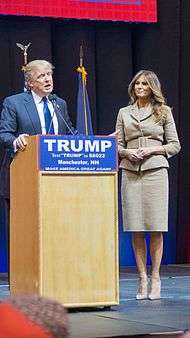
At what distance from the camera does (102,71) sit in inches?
303

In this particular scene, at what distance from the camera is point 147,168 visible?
4.53 metres

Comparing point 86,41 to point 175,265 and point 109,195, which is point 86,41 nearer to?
point 175,265

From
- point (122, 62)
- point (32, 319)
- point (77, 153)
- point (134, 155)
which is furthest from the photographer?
point (122, 62)

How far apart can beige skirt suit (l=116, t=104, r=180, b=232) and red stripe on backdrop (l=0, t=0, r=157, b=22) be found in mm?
2733

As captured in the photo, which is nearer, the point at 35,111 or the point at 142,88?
the point at 35,111

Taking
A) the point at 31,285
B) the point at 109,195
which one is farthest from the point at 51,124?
the point at 31,285

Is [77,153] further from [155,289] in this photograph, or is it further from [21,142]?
[155,289]

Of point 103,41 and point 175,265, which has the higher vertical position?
point 103,41

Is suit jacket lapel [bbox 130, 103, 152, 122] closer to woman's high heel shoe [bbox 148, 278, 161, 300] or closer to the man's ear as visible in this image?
the man's ear

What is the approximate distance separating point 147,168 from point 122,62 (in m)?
3.41

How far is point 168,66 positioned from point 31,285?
175 inches

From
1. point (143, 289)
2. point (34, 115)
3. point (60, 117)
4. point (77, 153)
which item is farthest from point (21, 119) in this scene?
point (143, 289)

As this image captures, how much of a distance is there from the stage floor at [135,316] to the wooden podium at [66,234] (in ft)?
0.48

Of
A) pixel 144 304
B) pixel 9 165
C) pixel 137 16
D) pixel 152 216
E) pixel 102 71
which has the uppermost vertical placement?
pixel 137 16
